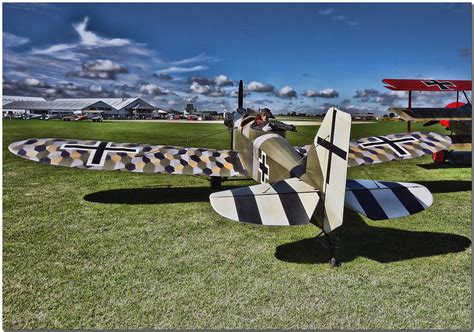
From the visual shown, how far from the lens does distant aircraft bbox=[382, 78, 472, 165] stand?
10961 mm

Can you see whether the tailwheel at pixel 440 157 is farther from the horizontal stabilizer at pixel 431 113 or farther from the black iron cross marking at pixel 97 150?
the black iron cross marking at pixel 97 150

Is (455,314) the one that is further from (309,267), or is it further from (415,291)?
(309,267)

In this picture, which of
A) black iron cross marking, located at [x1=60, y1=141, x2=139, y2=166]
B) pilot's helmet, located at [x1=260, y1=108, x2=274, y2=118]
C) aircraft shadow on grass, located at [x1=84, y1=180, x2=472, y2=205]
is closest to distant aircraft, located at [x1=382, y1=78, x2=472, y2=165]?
aircraft shadow on grass, located at [x1=84, y1=180, x2=472, y2=205]

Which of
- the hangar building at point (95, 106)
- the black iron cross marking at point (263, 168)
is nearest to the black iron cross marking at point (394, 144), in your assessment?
the black iron cross marking at point (263, 168)

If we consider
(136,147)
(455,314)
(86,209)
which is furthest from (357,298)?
(136,147)

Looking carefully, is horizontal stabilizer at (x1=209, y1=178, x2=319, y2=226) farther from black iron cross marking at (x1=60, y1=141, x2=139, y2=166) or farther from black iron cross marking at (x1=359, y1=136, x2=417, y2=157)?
black iron cross marking at (x1=359, y1=136, x2=417, y2=157)

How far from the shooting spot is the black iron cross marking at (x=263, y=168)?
21.8 feet

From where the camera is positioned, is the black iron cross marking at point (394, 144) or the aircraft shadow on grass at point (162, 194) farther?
the black iron cross marking at point (394, 144)

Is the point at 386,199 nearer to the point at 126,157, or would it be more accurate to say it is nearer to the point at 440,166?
the point at 126,157

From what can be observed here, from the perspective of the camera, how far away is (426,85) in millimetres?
12734

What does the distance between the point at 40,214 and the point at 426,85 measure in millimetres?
13548

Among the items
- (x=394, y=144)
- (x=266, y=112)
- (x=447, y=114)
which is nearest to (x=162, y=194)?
(x=266, y=112)

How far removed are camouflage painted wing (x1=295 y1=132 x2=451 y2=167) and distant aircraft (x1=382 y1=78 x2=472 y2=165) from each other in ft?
2.62

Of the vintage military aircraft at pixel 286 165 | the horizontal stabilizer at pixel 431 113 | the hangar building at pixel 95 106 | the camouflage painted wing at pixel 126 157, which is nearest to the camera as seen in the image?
the vintage military aircraft at pixel 286 165
